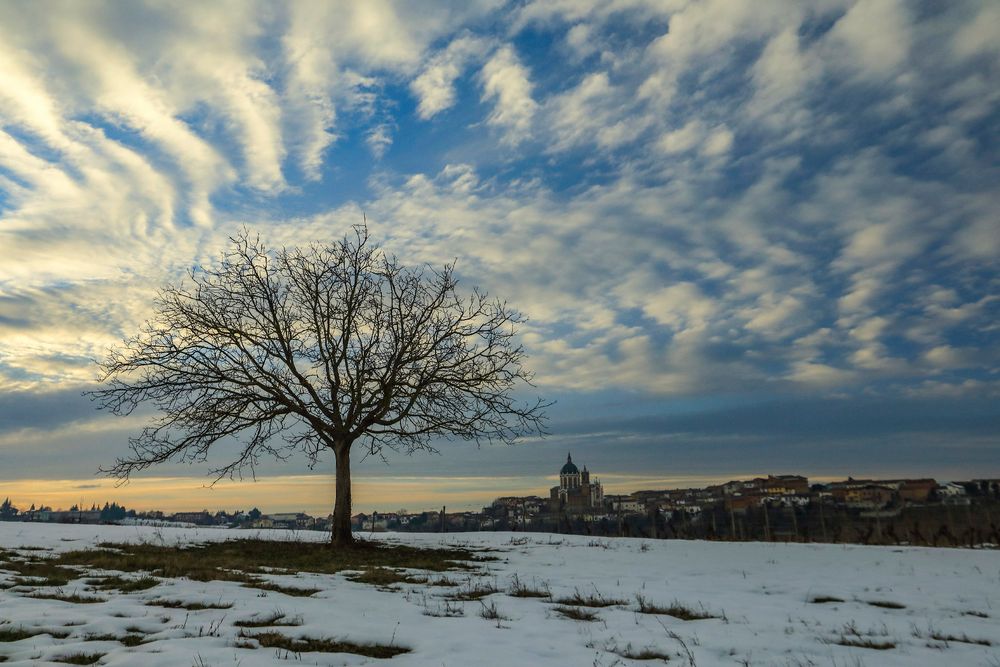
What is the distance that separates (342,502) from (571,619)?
37.1ft

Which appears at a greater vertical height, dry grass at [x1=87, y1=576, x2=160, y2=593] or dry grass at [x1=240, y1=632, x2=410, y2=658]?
dry grass at [x1=87, y1=576, x2=160, y2=593]

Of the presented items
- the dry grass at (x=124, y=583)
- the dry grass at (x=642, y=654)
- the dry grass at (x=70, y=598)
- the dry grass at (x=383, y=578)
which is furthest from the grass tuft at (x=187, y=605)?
the dry grass at (x=642, y=654)

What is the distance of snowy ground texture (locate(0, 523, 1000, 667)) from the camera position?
5.29 metres

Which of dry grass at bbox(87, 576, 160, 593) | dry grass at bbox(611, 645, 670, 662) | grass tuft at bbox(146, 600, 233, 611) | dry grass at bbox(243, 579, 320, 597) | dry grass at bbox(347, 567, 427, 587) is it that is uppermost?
dry grass at bbox(87, 576, 160, 593)

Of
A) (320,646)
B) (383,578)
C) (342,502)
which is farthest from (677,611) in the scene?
(342,502)

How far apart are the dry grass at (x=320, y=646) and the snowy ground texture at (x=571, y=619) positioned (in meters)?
0.12

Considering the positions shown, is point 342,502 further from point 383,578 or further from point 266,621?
point 266,621

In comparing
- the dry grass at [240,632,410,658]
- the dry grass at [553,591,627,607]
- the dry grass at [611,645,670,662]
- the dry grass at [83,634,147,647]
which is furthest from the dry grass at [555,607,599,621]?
the dry grass at [83,634,147,647]

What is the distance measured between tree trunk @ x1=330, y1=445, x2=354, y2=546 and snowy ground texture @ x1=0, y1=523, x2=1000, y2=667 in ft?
18.4

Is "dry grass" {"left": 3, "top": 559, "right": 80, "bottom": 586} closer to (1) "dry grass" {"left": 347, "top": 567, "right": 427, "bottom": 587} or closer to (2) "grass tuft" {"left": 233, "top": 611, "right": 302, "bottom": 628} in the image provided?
(2) "grass tuft" {"left": 233, "top": 611, "right": 302, "bottom": 628}

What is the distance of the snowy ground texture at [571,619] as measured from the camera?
17.4ft

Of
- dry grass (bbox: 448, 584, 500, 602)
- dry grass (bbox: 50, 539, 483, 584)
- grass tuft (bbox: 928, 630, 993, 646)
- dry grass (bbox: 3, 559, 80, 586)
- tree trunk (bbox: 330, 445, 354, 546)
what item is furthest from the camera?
tree trunk (bbox: 330, 445, 354, 546)

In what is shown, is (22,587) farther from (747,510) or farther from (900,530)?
(747,510)

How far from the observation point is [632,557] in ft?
50.6
